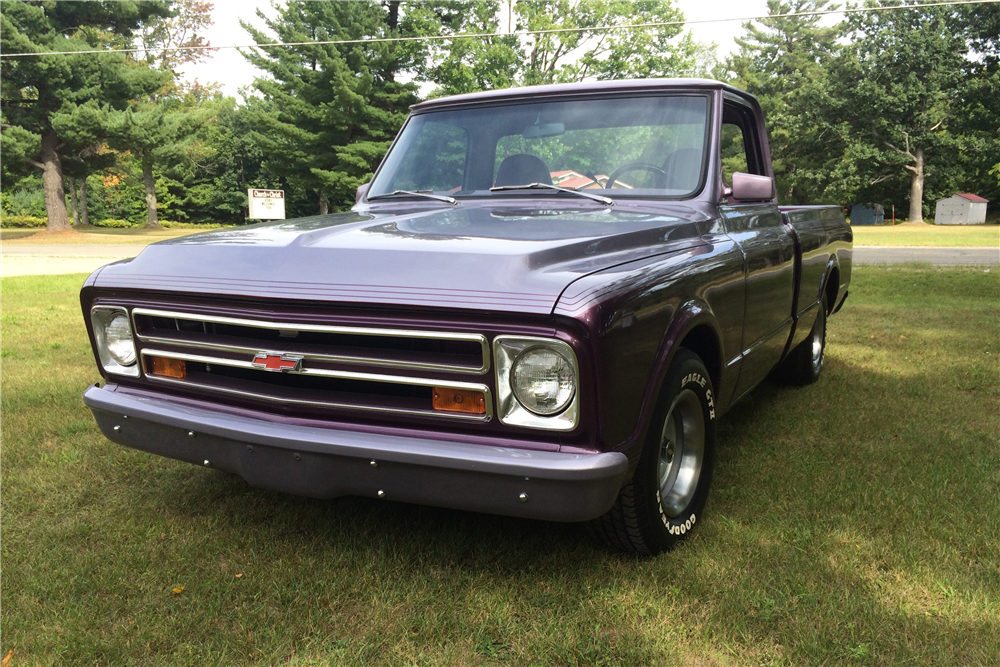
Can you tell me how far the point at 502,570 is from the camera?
268 centimetres

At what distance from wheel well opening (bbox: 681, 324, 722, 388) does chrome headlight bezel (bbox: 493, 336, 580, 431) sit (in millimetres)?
858

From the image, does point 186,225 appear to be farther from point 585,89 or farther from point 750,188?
point 750,188

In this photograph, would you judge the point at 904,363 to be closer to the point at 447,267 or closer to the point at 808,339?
the point at 808,339

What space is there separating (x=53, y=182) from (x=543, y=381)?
3409 cm

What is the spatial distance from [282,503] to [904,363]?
197 inches

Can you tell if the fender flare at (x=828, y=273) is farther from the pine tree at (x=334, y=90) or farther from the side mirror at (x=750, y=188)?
the pine tree at (x=334, y=90)

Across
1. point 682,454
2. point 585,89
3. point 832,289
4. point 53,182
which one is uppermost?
point 53,182

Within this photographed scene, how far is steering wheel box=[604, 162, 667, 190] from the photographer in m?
3.42

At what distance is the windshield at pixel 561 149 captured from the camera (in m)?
3.43

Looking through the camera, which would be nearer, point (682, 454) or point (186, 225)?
point (682, 454)

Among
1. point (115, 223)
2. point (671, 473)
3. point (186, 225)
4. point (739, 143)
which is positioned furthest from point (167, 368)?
point (115, 223)

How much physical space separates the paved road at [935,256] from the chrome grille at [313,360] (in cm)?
1578

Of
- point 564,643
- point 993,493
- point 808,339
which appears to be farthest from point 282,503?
point 808,339

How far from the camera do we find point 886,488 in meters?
3.36
